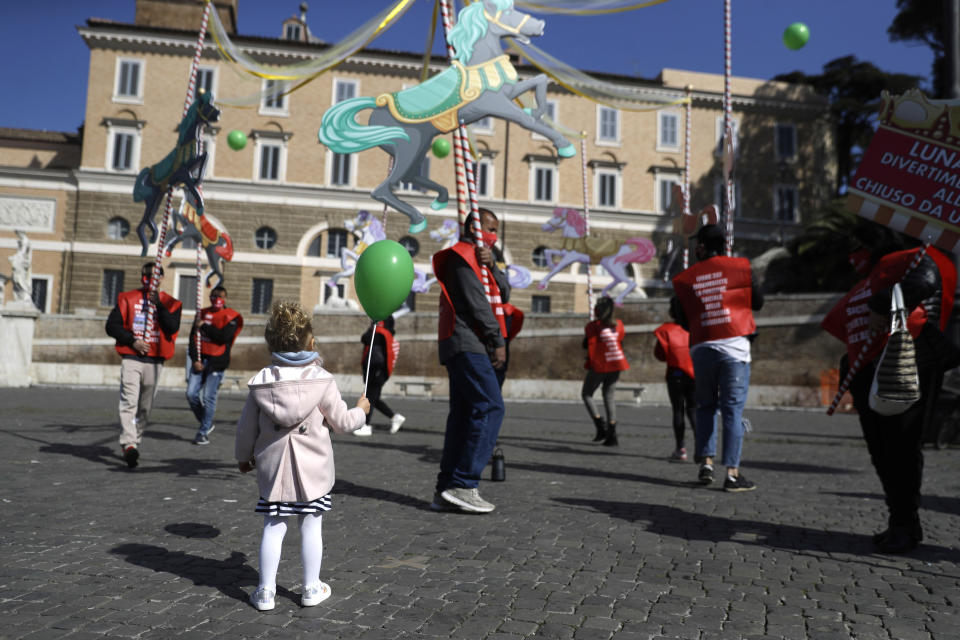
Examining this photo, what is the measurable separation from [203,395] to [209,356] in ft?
1.47

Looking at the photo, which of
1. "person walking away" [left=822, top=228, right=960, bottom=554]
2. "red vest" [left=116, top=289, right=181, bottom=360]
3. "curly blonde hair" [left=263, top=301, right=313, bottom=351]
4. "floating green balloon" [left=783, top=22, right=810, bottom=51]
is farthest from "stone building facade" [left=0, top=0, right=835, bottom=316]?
"curly blonde hair" [left=263, top=301, right=313, bottom=351]

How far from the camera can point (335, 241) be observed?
121ft

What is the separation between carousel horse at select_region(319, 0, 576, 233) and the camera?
6.70m

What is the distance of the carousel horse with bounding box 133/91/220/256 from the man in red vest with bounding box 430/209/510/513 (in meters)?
3.98

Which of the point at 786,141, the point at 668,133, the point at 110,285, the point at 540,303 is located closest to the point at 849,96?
→ the point at 786,141

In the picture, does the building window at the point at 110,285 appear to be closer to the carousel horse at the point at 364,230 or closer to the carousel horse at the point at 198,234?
the carousel horse at the point at 364,230

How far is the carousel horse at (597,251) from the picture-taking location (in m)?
16.4

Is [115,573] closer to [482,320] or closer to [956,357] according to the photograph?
[482,320]

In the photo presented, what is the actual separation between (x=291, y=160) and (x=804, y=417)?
2727 centimetres

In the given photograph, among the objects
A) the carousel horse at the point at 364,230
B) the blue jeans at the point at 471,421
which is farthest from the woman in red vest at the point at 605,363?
the carousel horse at the point at 364,230

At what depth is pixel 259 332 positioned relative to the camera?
25.5m

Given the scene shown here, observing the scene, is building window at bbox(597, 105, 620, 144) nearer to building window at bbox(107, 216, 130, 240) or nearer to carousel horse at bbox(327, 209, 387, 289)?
carousel horse at bbox(327, 209, 387, 289)

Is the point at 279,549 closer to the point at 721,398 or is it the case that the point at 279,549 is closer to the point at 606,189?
the point at 721,398

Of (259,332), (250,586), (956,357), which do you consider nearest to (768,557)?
(956,357)
